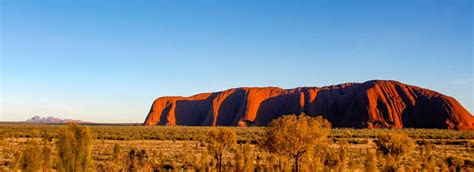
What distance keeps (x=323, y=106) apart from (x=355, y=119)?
14451 mm

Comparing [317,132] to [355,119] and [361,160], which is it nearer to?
[361,160]

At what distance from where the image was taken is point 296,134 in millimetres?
22953

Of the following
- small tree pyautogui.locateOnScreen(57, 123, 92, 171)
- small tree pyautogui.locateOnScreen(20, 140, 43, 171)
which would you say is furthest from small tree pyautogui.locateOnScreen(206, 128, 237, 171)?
small tree pyautogui.locateOnScreen(57, 123, 92, 171)

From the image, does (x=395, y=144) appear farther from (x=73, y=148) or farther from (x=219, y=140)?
(x=73, y=148)

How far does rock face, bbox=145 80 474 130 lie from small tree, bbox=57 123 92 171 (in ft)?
332

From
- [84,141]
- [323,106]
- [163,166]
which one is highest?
[323,106]

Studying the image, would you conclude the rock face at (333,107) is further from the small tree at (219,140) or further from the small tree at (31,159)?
the small tree at (31,159)

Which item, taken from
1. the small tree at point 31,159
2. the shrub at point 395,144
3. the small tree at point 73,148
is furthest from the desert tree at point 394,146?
the small tree at point 31,159

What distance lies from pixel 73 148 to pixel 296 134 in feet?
37.1

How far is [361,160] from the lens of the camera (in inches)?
1271

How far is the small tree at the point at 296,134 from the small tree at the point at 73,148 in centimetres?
1020

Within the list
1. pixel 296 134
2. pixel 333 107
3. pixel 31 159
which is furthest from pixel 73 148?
pixel 333 107

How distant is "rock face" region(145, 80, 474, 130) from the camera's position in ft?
359

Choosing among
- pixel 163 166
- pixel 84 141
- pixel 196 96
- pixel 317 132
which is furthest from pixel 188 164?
pixel 196 96
